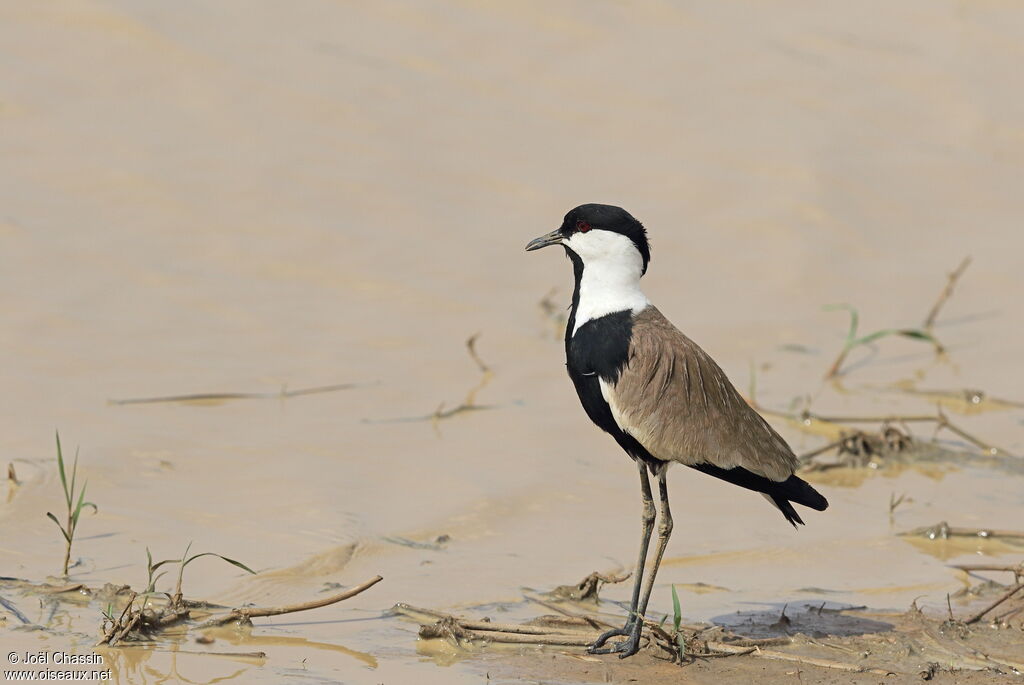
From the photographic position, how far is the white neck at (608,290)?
5.85m

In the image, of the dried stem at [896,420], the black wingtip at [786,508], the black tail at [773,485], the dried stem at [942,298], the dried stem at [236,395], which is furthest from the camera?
the dried stem at [942,298]

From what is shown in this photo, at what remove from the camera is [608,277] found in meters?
5.89

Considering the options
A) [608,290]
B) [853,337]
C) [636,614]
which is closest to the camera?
[636,614]

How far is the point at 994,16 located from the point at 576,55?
5.29 m

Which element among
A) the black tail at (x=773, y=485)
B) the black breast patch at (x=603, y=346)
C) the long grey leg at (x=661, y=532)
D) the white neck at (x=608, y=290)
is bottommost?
the long grey leg at (x=661, y=532)

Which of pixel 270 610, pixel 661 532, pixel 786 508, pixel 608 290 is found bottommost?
pixel 270 610

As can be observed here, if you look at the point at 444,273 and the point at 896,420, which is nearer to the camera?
the point at 896,420

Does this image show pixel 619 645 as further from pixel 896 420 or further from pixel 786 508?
pixel 896 420

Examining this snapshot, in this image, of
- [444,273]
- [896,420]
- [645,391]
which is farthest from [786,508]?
[444,273]

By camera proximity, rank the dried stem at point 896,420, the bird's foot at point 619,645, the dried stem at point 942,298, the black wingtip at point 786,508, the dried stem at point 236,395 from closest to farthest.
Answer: the bird's foot at point 619,645
the black wingtip at point 786,508
the dried stem at point 236,395
the dried stem at point 896,420
the dried stem at point 942,298

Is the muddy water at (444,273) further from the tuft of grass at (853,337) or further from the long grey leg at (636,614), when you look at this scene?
the long grey leg at (636,614)

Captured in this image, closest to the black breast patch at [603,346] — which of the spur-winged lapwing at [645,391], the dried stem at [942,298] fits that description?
the spur-winged lapwing at [645,391]

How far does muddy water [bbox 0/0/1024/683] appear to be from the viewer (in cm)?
674

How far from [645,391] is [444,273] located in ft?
16.1
